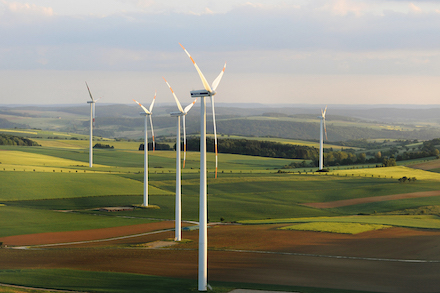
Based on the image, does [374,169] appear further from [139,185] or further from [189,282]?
[189,282]

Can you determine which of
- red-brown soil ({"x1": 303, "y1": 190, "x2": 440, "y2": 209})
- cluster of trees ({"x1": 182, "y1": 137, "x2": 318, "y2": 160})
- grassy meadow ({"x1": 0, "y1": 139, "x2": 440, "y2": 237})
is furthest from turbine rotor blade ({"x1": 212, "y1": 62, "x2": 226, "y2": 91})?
cluster of trees ({"x1": 182, "y1": 137, "x2": 318, "y2": 160})

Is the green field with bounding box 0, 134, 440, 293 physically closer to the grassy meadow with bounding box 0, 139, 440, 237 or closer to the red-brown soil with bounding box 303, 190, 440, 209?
the grassy meadow with bounding box 0, 139, 440, 237

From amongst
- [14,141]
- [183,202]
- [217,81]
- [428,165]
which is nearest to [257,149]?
[428,165]

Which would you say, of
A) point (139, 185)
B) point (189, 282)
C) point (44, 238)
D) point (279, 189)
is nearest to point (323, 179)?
point (279, 189)

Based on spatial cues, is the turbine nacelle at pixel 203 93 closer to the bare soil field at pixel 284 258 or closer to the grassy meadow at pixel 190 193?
the bare soil field at pixel 284 258

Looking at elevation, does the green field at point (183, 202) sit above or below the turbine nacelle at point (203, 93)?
below

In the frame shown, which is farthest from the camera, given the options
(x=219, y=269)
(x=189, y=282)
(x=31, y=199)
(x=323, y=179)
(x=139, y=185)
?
(x=323, y=179)

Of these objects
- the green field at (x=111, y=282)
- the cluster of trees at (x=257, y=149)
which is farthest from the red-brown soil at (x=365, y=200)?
the cluster of trees at (x=257, y=149)
